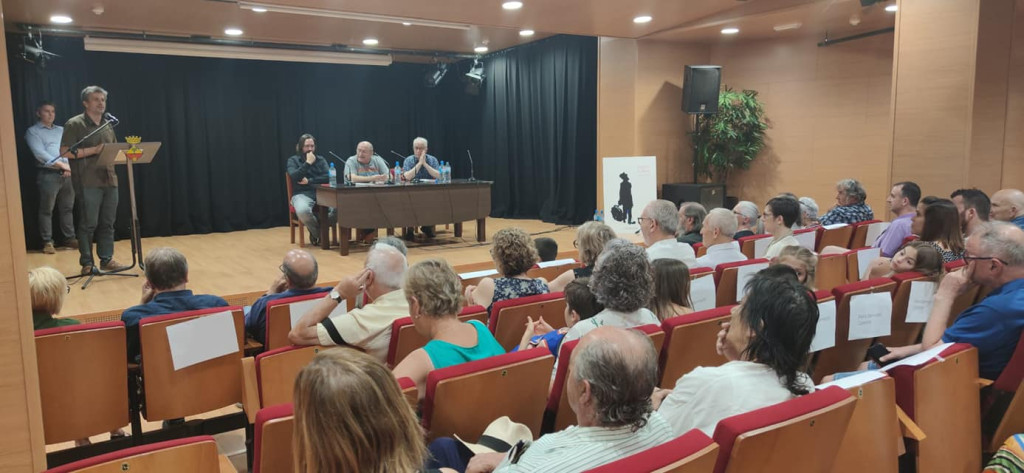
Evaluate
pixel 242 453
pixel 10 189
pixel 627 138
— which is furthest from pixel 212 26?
pixel 10 189

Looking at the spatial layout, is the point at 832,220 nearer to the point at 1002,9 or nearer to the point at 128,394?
the point at 1002,9

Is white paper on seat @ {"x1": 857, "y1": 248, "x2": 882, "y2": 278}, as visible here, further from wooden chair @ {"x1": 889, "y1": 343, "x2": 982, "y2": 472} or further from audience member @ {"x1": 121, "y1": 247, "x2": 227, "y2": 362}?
audience member @ {"x1": 121, "y1": 247, "x2": 227, "y2": 362}

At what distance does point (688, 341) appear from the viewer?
236 centimetres

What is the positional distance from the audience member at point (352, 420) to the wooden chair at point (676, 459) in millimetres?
345

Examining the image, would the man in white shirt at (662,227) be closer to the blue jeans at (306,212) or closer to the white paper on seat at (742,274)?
the white paper on seat at (742,274)

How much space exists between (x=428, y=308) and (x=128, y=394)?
1.42 m

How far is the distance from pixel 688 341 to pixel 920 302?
1198 millimetres

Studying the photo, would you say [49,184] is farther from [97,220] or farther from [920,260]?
[920,260]

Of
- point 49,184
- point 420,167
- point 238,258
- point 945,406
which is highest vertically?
point 420,167

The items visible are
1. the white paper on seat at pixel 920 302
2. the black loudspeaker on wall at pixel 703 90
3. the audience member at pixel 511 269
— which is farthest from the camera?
the black loudspeaker on wall at pixel 703 90

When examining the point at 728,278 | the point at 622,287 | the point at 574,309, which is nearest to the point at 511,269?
the point at 574,309

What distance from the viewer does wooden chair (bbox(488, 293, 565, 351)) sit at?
2713 mm

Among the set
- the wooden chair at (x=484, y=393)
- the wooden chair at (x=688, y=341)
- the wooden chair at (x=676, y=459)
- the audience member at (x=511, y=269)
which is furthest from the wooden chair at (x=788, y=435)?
the audience member at (x=511, y=269)

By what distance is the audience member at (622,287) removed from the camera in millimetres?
2359
